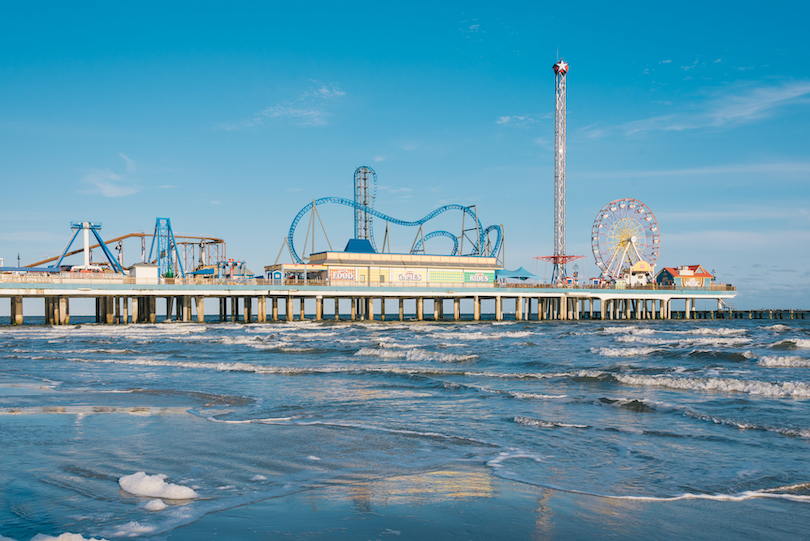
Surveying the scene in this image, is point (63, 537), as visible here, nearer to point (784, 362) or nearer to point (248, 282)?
point (784, 362)

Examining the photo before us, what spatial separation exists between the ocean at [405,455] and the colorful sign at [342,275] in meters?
42.0

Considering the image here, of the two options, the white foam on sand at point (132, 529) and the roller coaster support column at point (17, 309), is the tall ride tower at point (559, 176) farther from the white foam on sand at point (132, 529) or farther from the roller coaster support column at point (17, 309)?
the white foam on sand at point (132, 529)

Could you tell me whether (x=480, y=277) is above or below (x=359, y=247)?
below

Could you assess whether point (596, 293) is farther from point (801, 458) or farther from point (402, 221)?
point (801, 458)

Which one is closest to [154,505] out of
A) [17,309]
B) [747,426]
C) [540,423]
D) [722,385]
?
[540,423]

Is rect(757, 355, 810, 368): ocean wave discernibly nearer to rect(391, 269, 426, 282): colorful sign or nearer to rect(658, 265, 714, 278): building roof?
rect(391, 269, 426, 282): colorful sign

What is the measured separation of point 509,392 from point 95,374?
39.4 feet

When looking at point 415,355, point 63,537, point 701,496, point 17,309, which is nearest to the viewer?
point 63,537

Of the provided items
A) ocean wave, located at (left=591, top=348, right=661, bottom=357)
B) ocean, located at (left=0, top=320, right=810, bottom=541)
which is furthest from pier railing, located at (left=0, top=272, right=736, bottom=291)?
ocean wave, located at (left=591, top=348, right=661, bottom=357)

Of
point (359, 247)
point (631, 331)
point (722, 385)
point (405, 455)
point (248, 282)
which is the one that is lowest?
point (631, 331)

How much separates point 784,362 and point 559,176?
217 ft

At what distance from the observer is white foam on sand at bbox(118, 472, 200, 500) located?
5.95 m

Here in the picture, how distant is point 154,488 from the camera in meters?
6.05

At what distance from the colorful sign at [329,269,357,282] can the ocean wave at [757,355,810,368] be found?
43293mm
